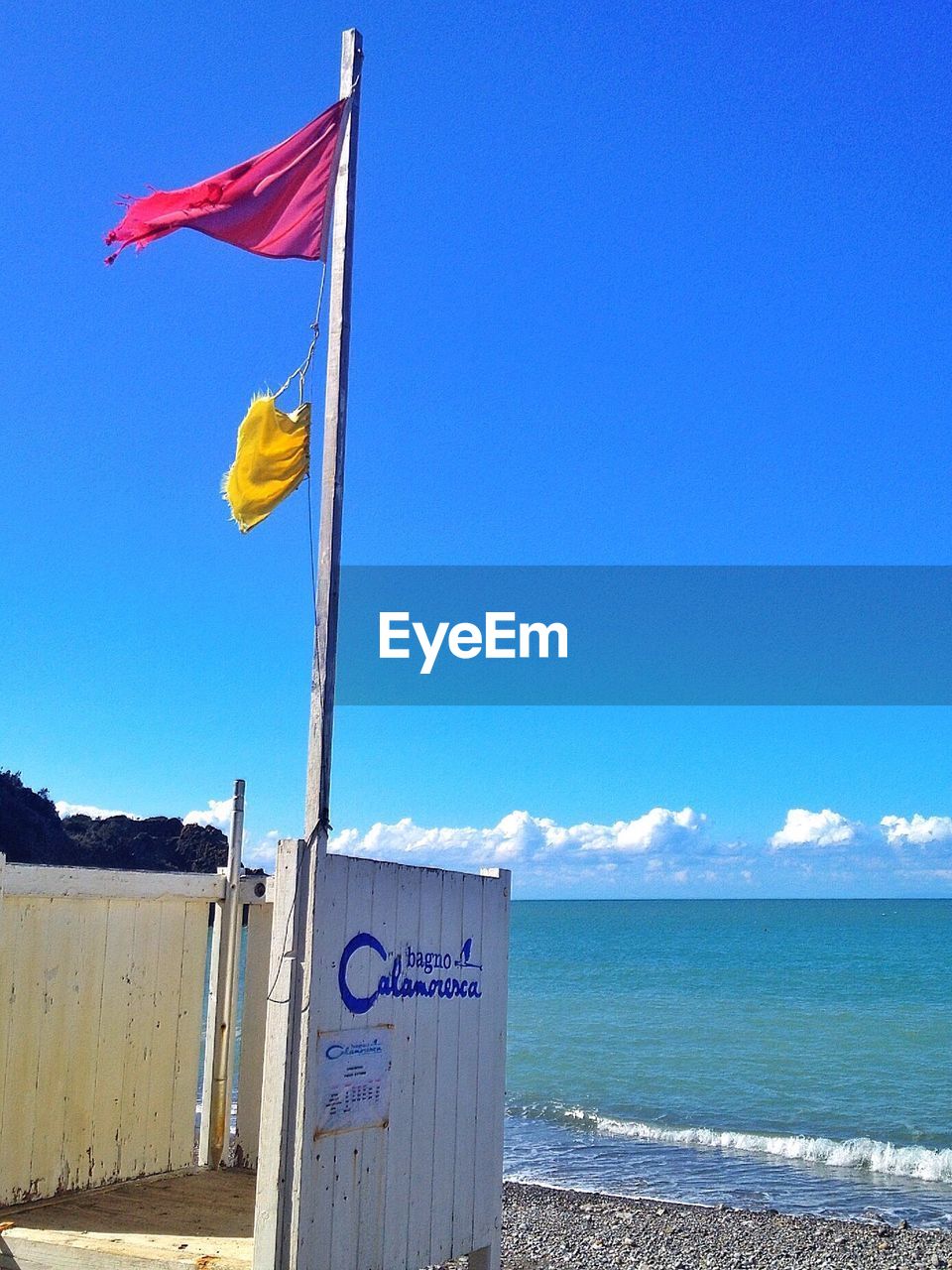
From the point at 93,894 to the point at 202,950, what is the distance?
1.12 metres

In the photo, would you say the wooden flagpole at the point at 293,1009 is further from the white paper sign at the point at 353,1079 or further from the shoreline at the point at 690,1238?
the shoreline at the point at 690,1238

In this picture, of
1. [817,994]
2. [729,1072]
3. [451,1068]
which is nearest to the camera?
[451,1068]

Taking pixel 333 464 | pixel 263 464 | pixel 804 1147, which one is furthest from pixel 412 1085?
pixel 804 1147

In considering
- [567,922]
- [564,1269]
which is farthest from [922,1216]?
[567,922]

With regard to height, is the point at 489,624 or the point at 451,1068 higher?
the point at 489,624

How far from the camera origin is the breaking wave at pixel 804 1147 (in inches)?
762

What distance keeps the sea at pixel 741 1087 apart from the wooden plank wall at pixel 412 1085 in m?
10.9

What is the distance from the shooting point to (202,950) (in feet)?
27.2

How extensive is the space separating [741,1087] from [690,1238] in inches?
574

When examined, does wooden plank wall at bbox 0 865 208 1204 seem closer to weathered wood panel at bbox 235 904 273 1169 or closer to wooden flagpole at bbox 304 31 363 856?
weathered wood panel at bbox 235 904 273 1169

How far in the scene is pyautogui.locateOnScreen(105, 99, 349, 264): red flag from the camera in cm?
722

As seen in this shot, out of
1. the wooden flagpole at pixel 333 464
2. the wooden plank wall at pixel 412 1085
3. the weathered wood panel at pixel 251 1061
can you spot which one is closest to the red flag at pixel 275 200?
the wooden flagpole at pixel 333 464

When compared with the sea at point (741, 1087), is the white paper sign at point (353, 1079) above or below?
above

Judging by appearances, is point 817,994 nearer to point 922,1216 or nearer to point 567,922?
point 922,1216
